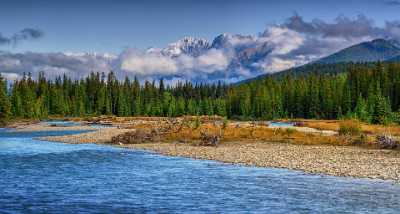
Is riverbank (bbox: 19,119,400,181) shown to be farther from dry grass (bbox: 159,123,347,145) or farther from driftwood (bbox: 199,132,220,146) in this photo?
driftwood (bbox: 199,132,220,146)

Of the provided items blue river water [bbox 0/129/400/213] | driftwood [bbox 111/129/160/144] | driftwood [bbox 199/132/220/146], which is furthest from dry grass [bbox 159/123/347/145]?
blue river water [bbox 0/129/400/213]

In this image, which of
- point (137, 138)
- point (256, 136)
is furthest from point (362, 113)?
point (137, 138)

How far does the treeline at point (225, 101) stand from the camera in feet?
424

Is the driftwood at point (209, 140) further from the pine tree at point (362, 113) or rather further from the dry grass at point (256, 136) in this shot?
the pine tree at point (362, 113)

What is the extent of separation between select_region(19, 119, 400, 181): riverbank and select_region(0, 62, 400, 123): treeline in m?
45.5

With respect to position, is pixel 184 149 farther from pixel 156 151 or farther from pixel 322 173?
pixel 322 173

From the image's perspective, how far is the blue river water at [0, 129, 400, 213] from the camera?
71.5 ft

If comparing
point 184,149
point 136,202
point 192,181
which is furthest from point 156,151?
point 136,202

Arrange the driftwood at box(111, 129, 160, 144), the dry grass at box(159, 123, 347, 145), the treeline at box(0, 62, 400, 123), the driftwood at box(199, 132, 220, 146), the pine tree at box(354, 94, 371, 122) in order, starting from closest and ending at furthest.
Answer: the driftwood at box(199, 132, 220, 146) → the dry grass at box(159, 123, 347, 145) → the driftwood at box(111, 129, 160, 144) → the pine tree at box(354, 94, 371, 122) → the treeline at box(0, 62, 400, 123)

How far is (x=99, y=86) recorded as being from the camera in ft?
578

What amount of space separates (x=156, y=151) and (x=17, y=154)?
12594 mm

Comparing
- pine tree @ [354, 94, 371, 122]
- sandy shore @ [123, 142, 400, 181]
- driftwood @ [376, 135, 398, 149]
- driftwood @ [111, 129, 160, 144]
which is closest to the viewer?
sandy shore @ [123, 142, 400, 181]

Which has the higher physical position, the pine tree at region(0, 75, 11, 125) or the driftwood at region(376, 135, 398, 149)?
the pine tree at region(0, 75, 11, 125)

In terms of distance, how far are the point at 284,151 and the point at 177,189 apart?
66.4ft
